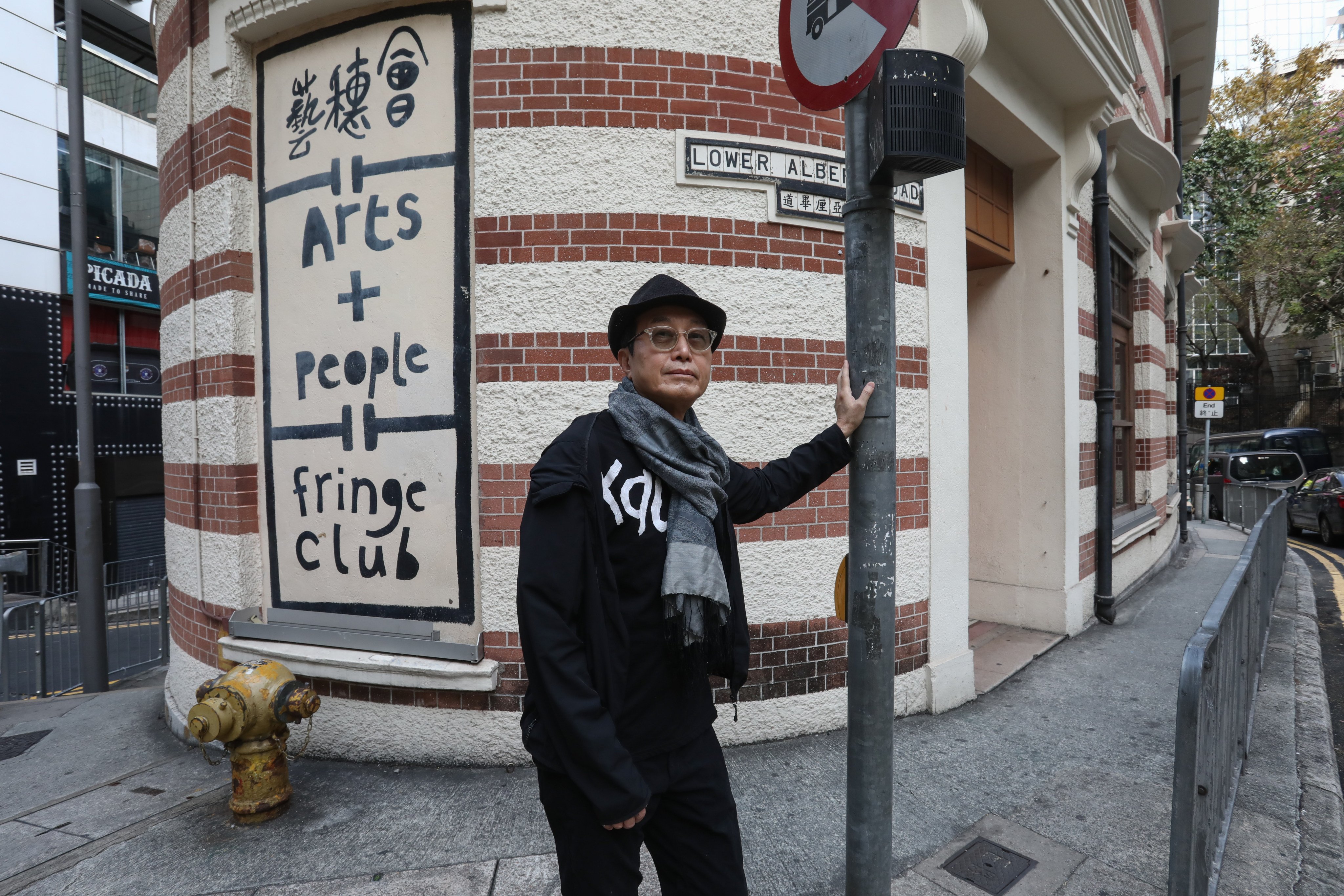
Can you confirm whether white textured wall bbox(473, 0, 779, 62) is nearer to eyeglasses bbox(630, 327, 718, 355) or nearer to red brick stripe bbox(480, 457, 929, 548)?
red brick stripe bbox(480, 457, 929, 548)

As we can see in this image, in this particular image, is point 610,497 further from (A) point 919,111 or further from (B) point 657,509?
(A) point 919,111

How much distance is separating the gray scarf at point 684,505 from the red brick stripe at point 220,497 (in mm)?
3624

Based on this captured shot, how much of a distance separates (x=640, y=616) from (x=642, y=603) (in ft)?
0.12

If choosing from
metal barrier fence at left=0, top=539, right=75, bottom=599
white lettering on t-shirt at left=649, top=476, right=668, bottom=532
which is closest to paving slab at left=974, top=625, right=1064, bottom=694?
white lettering on t-shirt at left=649, top=476, right=668, bottom=532

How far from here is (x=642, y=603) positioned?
1.99 meters

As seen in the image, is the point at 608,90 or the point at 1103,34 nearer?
the point at 608,90

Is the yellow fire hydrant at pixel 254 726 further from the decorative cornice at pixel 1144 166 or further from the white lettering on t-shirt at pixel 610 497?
the decorative cornice at pixel 1144 166

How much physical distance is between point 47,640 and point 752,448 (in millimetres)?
10896

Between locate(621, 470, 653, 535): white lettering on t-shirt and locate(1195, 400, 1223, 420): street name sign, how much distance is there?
58.0 ft

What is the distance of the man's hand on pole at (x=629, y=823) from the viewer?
177cm

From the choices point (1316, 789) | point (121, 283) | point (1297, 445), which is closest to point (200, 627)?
point (1316, 789)

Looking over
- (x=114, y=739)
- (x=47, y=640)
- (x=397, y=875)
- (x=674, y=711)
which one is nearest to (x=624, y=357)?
(x=674, y=711)

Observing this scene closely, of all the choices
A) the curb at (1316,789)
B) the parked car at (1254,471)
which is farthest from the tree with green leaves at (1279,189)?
the curb at (1316,789)

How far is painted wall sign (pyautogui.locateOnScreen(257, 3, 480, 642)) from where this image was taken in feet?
13.6
